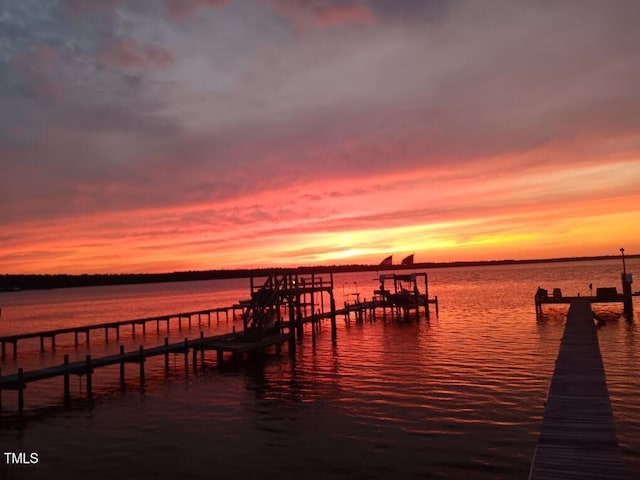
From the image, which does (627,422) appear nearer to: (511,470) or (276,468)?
(511,470)

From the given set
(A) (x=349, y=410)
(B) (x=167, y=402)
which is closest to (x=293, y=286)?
(B) (x=167, y=402)

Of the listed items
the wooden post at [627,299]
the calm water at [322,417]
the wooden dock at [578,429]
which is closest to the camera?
the wooden dock at [578,429]

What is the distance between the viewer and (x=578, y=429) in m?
12.4

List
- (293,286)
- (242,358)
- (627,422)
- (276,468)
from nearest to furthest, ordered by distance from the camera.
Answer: (276,468) → (627,422) → (242,358) → (293,286)

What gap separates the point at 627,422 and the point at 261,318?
→ 879 inches

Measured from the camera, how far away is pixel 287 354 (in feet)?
114

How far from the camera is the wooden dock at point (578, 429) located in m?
10.2

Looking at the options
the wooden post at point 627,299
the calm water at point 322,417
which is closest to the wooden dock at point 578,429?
the calm water at point 322,417

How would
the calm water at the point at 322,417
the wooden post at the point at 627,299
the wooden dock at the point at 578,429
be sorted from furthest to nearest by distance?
1. the wooden post at the point at 627,299
2. the calm water at the point at 322,417
3. the wooden dock at the point at 578,429

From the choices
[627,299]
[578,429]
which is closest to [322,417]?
[578,429]

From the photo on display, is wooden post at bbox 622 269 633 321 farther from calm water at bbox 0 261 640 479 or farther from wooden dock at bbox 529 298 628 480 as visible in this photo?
wooden dock at bbox 529 298 628 480

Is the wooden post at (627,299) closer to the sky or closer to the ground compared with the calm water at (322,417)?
closer to the sky

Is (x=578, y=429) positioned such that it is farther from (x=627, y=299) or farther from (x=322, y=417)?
(x=627, y=299)

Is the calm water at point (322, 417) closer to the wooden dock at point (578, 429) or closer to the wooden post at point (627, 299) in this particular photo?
the wooden dock at point (578, 429)
